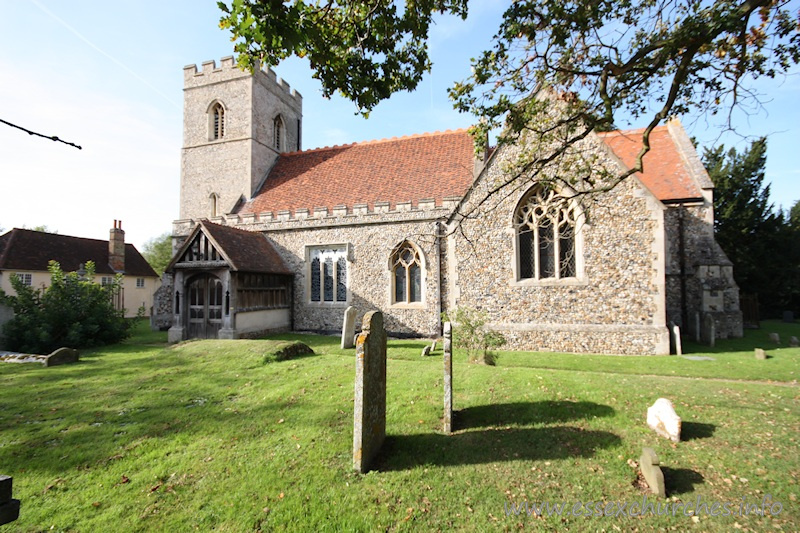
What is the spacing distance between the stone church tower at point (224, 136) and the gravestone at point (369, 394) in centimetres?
1697

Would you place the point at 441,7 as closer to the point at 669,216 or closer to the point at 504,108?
the point at 504,108

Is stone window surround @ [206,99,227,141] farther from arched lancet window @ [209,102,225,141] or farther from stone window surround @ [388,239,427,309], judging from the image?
stone window surround @ [388,239,427,309]

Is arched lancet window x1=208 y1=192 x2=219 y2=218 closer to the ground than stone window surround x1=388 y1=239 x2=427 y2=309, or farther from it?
farther from it

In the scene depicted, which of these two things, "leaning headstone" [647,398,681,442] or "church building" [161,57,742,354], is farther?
"church building" [161,57,742,354]

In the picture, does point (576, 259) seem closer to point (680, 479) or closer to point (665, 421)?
point (665, 421)

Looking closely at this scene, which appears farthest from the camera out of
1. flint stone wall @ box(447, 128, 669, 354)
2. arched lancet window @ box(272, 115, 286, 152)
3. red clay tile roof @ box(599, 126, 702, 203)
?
arched lancet window @ box(272, 115, 286, 152)

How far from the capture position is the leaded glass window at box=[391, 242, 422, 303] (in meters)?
14.6

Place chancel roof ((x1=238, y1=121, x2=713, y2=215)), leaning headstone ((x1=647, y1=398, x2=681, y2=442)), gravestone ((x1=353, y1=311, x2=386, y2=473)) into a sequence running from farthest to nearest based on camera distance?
chancel roof ((x1=238, y1=121, x2=713, y2=215)), leaning headstone ((x1=647, y1=398, x2=681, y2=442)), gravestone ((x1=353, y1=311, x2=386, y2=473))

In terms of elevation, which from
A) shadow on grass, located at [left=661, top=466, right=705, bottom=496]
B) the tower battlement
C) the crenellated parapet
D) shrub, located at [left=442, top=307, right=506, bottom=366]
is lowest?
shadow on grass, located at [left=661, top=466, right=705, bottom=496]

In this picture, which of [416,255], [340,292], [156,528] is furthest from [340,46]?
[340,292]

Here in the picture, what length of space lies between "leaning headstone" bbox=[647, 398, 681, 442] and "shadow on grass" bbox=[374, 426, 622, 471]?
2.23 ft

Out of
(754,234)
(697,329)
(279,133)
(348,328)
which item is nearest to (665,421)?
(348,328)

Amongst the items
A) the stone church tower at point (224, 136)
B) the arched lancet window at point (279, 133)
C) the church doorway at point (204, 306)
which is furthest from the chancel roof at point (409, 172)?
the church doorway at point (204, 306)

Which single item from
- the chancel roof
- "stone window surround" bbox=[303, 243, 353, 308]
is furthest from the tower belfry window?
"stone window surround" bbox=[303, 243, 353, 308]
